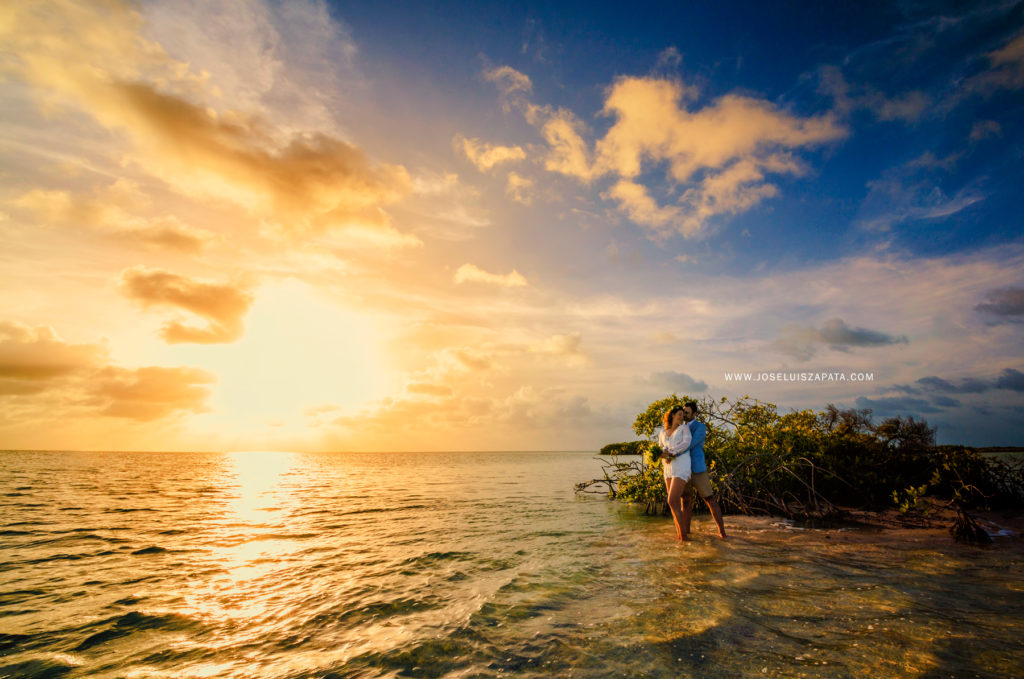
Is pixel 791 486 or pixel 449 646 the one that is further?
pixel 791 486

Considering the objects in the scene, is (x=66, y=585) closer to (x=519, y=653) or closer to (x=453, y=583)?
(x=453, y=583)

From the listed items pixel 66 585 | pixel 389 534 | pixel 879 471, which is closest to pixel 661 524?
pixel 879 471

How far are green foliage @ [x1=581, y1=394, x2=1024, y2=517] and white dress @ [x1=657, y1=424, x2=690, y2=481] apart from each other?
1.99 meters

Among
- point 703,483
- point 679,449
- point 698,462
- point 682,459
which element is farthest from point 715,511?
point 679,449

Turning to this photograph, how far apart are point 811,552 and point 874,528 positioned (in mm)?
4282

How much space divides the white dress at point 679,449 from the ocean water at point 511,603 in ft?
5.36

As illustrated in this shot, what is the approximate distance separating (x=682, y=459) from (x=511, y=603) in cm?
534

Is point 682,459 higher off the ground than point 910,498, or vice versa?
point 682,459

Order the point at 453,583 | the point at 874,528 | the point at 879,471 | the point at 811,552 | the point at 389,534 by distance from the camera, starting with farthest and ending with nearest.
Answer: the point at 879,471, the point at 389,534, the point at 874,528, the point at 811,552, the point at 453,583

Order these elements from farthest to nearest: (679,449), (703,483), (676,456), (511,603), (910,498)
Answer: (910,498)
(703,483)
(676,456)
(679,449)
(511,603)

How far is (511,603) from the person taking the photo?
263 inches

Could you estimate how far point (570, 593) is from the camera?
23.1 ft

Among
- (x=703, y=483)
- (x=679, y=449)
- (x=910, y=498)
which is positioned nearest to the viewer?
(x=679, y=449)

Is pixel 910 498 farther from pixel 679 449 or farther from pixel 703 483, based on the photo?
pixel 679 449
